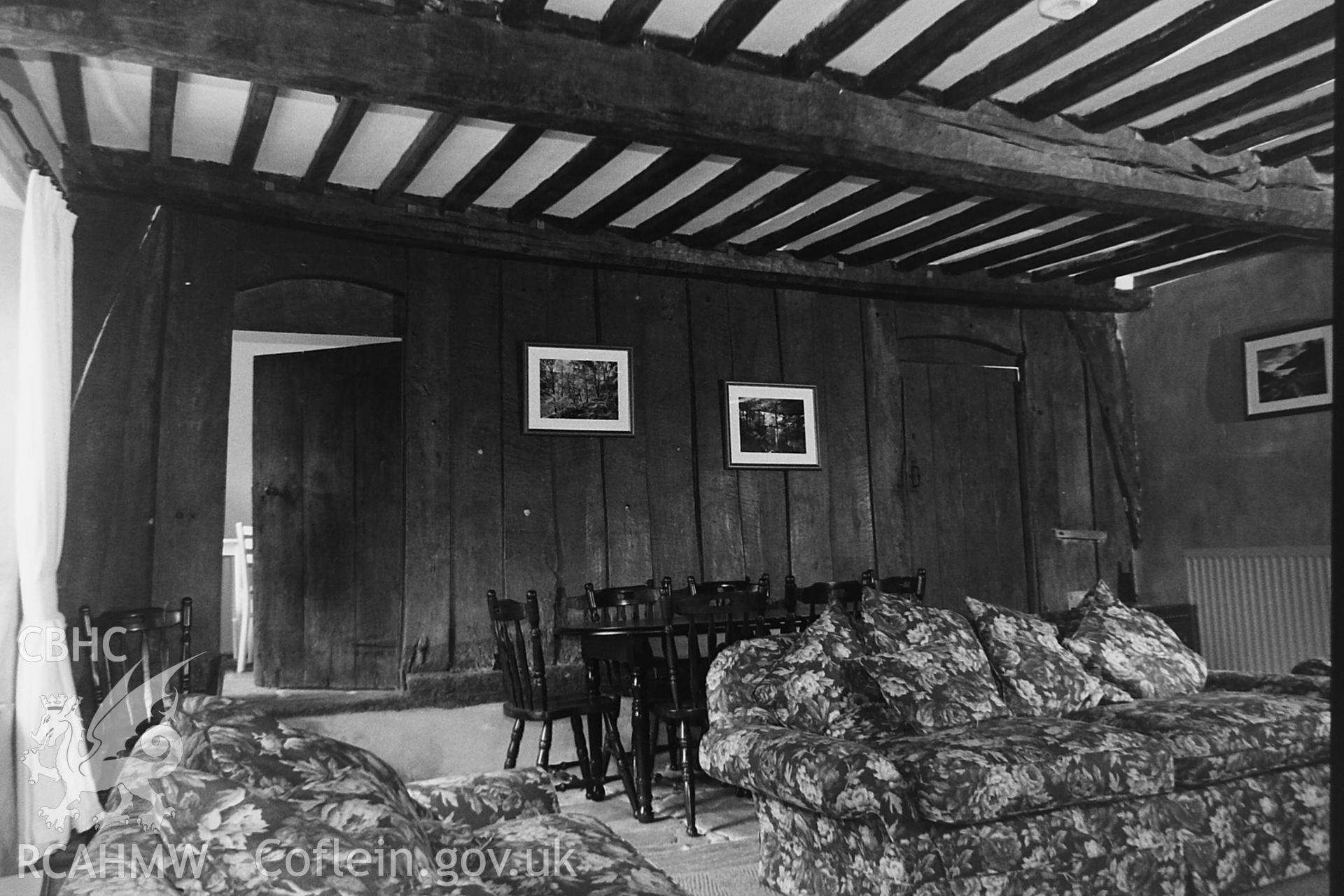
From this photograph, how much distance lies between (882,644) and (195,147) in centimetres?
330

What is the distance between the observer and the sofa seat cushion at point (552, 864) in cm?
162

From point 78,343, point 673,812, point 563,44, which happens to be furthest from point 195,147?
point 673,812

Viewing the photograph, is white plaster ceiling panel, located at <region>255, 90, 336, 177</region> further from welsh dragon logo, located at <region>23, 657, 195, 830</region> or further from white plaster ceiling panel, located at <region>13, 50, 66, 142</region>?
welsh dragon logo, located at <region>23, 657, 195, 830</region>

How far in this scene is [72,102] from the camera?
3.57 metres

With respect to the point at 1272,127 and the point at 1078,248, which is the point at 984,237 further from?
the point at 1272,127

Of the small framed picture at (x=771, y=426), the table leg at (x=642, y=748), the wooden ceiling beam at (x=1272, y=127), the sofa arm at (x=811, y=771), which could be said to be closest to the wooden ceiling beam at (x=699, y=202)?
the small framed picture at (x=771, y=426)

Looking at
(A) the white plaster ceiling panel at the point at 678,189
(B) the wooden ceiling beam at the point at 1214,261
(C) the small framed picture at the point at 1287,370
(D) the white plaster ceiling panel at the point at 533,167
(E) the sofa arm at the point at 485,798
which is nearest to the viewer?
(E) the sofa arm at the point at 485,798

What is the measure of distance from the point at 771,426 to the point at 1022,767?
3.20 m

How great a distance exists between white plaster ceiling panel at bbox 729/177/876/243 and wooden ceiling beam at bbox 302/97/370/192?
2.04 metres

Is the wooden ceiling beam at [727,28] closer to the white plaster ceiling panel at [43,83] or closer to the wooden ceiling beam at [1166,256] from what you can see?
the white plaster ceiling panel at [43,83]

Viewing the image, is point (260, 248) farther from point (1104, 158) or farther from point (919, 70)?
point (1104, 158)

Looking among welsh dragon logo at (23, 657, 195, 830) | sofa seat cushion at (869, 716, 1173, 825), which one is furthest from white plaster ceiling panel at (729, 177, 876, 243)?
welsh dragon logo at (23, 657, 195, 830)

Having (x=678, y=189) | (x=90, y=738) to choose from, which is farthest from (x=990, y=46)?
(x=90, y=738)

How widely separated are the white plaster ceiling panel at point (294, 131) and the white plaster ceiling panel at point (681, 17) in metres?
1.21
